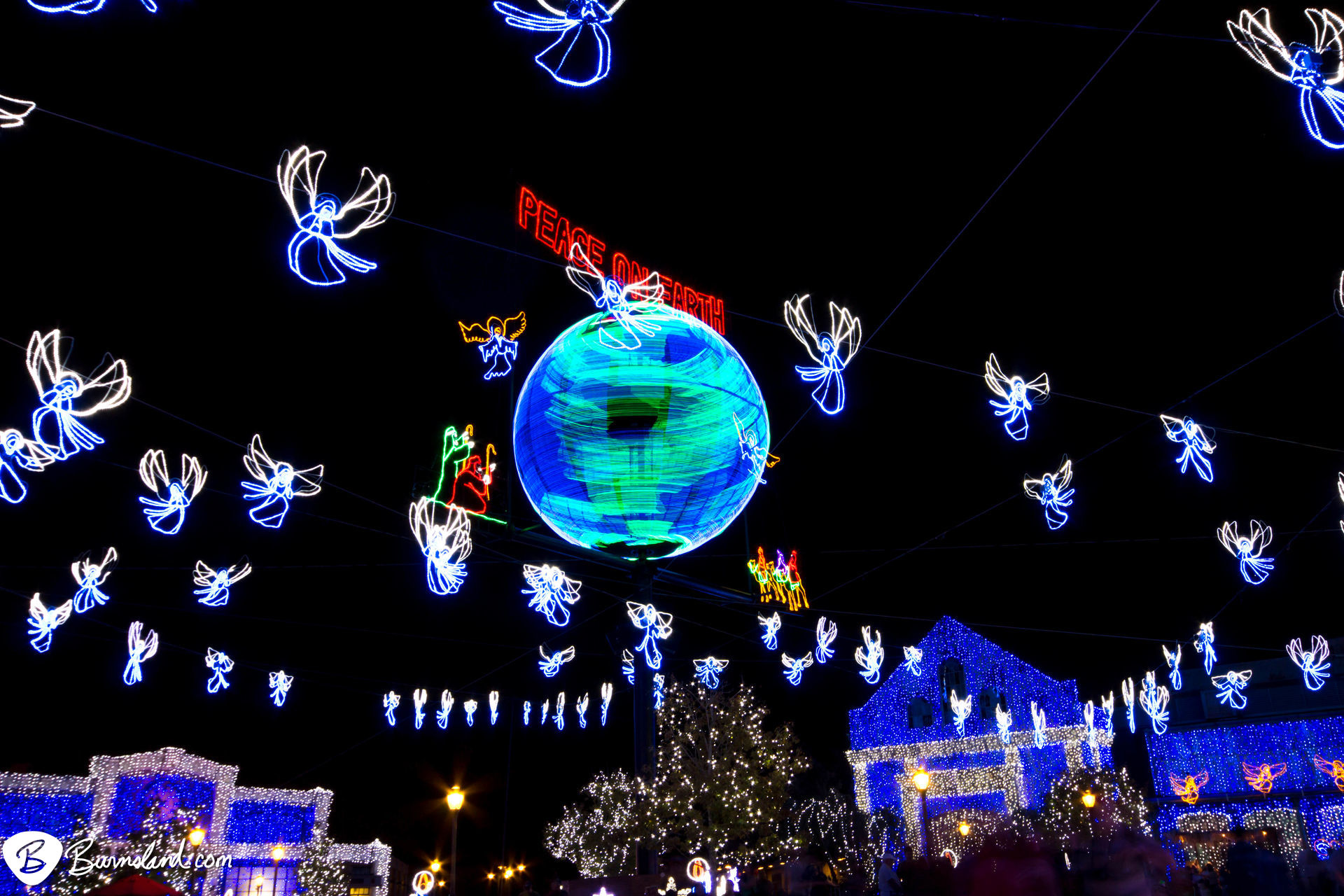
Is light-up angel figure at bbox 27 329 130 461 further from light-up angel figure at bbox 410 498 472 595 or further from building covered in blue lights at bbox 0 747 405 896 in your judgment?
building covered in blue lights at bbox 0 747 405 896

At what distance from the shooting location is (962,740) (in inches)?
1387

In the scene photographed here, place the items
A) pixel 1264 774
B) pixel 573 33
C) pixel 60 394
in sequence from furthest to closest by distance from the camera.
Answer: pixel 1264 774 < pixel 60 394 < pixel 573 33

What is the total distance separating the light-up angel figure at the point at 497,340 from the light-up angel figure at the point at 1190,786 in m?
33.8

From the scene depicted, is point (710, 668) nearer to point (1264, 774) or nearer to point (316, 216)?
point (316, 216)

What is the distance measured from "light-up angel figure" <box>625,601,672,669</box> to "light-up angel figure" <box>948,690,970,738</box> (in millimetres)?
24684

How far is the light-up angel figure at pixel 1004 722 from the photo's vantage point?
3416 centimetres

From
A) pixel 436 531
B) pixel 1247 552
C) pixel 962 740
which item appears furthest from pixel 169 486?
pixel 962 740

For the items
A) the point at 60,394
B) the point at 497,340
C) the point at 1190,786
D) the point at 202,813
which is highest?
the point at 497,340

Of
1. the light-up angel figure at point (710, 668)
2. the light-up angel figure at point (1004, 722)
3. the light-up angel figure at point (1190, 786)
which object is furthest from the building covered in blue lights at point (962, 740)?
the light-up angel figure at point (710, 668)

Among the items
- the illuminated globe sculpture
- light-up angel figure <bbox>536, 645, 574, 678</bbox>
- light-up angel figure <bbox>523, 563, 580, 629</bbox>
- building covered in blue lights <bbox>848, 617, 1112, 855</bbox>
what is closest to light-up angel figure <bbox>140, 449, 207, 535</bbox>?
the illuminated globe sculpture

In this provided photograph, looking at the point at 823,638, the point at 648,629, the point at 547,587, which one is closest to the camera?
the point at 648,629

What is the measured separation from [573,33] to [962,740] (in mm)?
34009

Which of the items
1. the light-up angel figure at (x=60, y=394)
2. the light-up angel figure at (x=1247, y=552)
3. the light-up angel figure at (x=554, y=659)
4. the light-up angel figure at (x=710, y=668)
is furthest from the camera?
the light-up angel figure at (x=710, y=668)

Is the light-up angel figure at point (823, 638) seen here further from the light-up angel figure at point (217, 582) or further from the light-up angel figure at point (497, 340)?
the light-up angel figure at point (217, 582)
